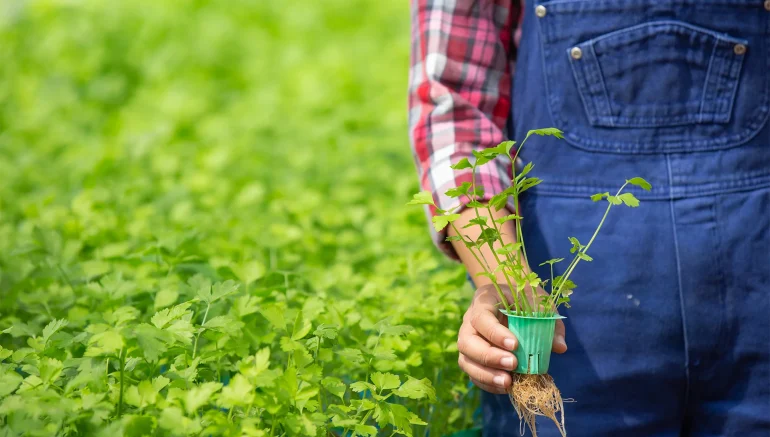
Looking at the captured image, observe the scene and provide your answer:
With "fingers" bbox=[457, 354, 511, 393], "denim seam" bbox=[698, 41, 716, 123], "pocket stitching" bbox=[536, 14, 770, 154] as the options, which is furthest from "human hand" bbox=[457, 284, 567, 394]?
"denim seam" bbox=[698, 41, 716, 123]

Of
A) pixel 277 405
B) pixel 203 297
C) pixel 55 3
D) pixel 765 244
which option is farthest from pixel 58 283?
pixel 55 3

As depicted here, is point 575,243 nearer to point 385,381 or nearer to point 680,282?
point 680,282

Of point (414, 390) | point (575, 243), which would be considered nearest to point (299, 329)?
point (414, 390)

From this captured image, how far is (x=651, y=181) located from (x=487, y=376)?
517 millimetres

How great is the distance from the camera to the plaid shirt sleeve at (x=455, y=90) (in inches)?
57.3

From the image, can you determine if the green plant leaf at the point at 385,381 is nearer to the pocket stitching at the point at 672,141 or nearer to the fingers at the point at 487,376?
the fingers at the point at 487,376

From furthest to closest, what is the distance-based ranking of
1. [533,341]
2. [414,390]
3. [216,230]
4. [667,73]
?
[216,230]
[667,73]
[414,390]
[533,341]

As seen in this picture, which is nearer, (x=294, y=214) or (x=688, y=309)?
(x=688, y=309)

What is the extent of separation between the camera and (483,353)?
1.17 m

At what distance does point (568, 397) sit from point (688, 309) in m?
0.27

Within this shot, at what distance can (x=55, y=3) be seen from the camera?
20.6 feet

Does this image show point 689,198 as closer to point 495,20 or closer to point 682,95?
point 682,95

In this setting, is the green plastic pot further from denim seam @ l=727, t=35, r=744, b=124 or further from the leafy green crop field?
denim seam @ l=727, t=35, r=744, b=124

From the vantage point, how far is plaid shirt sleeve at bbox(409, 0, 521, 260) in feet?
4.77
